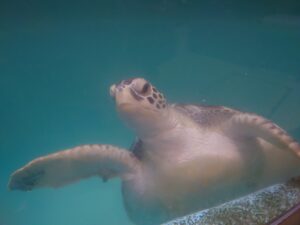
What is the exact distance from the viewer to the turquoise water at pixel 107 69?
3.95 m

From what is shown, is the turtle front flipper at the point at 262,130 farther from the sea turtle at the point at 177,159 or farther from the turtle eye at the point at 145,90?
the turtle eye at the point at 145,90

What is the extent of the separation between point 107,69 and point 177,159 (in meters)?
2.18

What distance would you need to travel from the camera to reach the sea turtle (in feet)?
6.98

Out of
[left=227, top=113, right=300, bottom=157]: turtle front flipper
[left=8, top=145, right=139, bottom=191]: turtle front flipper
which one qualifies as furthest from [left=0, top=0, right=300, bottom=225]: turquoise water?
[left=227, top=113, right=300, bottom=157]: turtle front flipper

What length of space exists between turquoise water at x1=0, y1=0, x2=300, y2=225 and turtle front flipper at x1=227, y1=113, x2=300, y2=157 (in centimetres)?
201

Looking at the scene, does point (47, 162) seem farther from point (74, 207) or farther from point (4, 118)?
point (74, 207)

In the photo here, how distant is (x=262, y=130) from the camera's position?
2041 millimetres

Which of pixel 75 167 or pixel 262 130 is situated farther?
pixel 75 167

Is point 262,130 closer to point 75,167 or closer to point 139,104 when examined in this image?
point 139,104

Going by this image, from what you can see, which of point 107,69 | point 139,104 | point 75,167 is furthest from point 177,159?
point 107,69

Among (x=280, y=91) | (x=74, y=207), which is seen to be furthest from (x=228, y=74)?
(x=74, y=207)

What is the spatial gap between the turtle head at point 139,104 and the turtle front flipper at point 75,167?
0.29 metres

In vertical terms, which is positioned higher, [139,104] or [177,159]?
[139,104]

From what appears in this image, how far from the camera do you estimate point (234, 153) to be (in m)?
2.26
